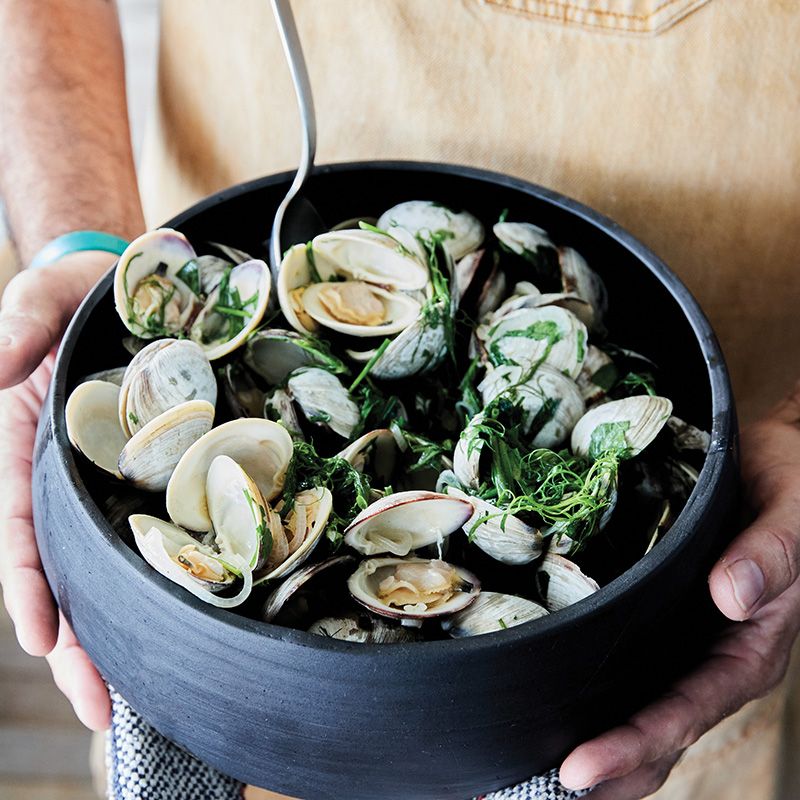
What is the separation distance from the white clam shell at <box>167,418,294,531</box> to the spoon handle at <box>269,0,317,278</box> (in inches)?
5.4

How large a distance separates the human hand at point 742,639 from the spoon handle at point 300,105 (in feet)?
1.01

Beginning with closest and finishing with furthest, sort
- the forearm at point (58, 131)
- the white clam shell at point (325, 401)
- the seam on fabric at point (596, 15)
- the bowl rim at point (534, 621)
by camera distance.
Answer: the bowl rim at point (534, 621)
the white clam shell at point (325, 401)
the seam on fabric at point (596, 15)
the forearm at point (58, 131)

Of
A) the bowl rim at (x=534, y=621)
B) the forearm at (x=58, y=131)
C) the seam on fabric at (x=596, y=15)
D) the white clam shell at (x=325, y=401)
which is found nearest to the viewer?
the bowl rim at (x=534, y=621)

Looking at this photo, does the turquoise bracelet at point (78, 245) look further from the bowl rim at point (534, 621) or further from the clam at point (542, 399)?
the clam at point (542, 399)

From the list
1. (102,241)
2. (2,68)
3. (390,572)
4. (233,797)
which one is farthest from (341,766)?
(2,68)

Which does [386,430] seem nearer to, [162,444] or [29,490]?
[162,444]

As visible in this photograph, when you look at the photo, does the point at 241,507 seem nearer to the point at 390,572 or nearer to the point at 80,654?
the point at 390,572

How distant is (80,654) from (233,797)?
0.42 feet

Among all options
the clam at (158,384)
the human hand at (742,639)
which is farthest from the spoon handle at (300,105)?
the human hand at (742,639)

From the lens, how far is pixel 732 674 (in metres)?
0.56

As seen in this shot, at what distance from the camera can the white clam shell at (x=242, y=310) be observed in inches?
20.9

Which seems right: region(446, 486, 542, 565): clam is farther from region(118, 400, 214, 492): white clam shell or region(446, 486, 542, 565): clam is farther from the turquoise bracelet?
the turquoise bracelet

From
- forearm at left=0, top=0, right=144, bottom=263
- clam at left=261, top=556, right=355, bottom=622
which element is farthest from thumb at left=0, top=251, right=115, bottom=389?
clam at left=261, top=556, right=355, bottom=622

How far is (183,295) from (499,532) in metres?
0.24
